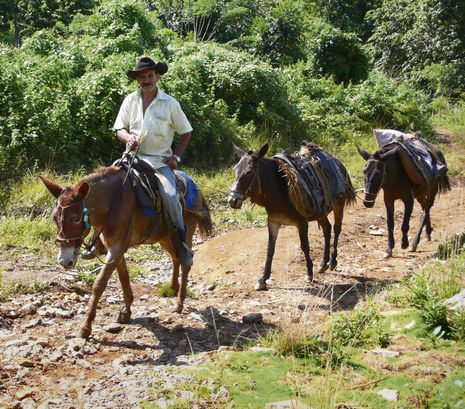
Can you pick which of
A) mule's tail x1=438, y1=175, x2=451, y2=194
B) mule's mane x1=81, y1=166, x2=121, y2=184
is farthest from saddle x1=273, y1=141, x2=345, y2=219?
mule's tail x1=438, y1=175, x2=451, y2=194

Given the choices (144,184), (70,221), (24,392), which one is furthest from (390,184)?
(24,392)

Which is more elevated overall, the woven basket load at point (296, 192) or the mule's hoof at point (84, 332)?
the woven basket load at point (296, 192)

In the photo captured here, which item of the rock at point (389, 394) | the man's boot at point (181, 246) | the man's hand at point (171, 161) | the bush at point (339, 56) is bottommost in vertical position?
the rock at point (389, 394)

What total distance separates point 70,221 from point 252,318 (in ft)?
8.29

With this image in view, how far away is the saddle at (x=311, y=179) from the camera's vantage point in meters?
7.64

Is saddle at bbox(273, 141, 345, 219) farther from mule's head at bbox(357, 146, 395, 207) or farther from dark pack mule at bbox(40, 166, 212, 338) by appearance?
dark pack mule at bbox(40, 166, 212, 338)

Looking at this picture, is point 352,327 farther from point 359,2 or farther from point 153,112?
point 359,2

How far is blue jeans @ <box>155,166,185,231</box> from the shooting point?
19.7 feet

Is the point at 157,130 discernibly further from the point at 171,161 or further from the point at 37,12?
the point at 37,12

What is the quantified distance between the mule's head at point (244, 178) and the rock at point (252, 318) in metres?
1.47

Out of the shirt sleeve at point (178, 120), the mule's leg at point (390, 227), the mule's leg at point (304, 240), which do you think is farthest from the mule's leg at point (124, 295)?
the mule's leg at point (390, 227)

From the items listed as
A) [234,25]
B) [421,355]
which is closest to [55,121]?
Answer: [421,355]

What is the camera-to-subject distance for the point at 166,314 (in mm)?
6539

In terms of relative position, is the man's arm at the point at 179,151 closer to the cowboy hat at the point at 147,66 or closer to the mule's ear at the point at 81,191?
the cowboy hat at the point at 147,66
